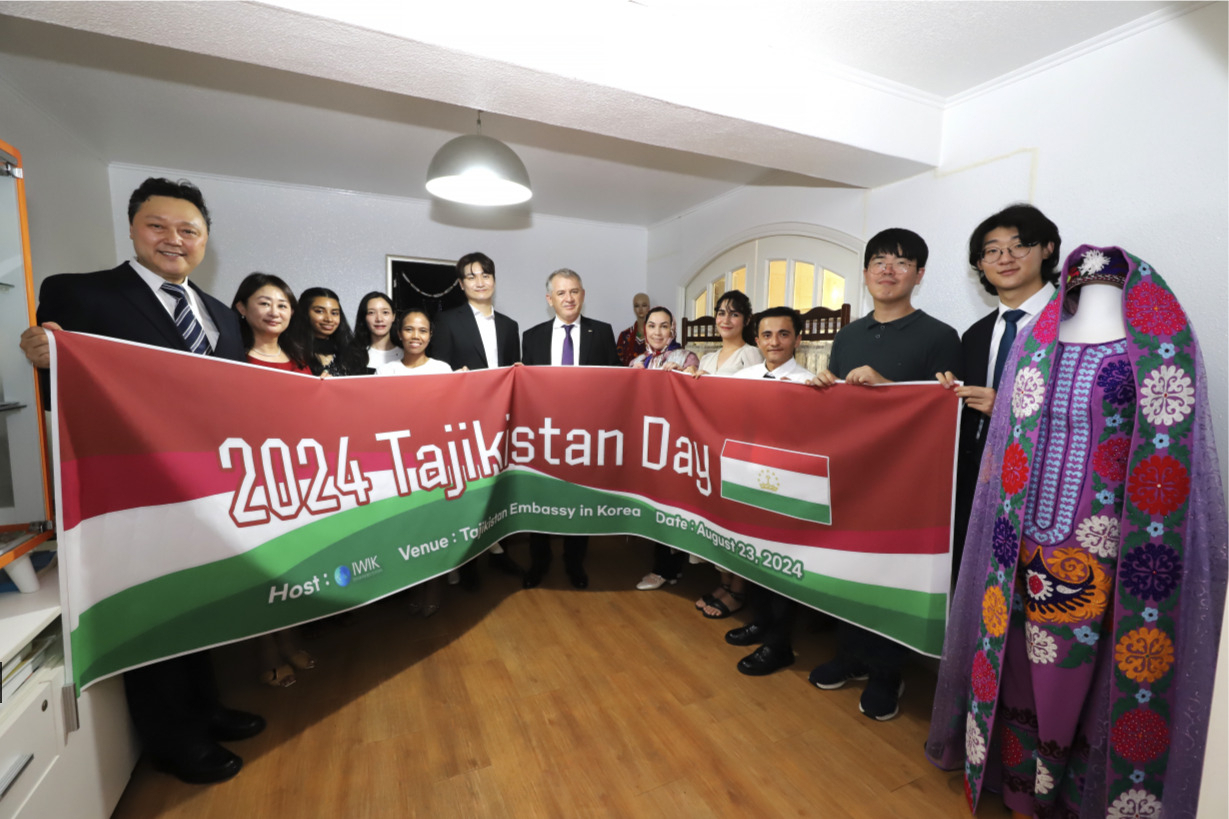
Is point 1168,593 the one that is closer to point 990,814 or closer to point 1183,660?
point 1183,660

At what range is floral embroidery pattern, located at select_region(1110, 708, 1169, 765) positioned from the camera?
1186 mm

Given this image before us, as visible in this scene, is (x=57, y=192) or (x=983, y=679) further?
(x=57, y=192)

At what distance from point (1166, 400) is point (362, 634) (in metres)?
2.86

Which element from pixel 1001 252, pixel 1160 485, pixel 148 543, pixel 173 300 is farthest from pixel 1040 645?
pixel 173 300

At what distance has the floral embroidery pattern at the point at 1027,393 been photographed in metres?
1.28

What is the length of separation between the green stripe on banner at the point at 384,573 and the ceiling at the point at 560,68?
1.48 m

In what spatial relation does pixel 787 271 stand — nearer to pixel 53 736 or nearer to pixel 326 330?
pixel 326 330

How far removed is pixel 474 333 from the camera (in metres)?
2.90

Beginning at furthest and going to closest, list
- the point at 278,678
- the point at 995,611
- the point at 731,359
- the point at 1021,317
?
1. the point at 731,359
2. the point at 278,678
3. the point at 1021,317
4. the point at 995,611

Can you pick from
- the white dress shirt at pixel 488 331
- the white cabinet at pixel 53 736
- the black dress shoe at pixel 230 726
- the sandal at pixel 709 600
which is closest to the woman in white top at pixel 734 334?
the sandal at pixel 709 600

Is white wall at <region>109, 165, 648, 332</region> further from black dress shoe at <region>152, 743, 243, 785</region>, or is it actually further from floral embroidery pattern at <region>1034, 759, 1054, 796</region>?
floral embroidery pattern at <region>1034, 759, 1054, 796</region>

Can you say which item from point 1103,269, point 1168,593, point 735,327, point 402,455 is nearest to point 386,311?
point 402,455

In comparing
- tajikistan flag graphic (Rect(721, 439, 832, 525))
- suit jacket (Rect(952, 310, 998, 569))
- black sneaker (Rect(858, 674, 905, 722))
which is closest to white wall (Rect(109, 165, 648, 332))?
tajikistan flag graphic (Rect(721, 439, 832, 525))

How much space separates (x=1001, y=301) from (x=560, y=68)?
165 centimetres
